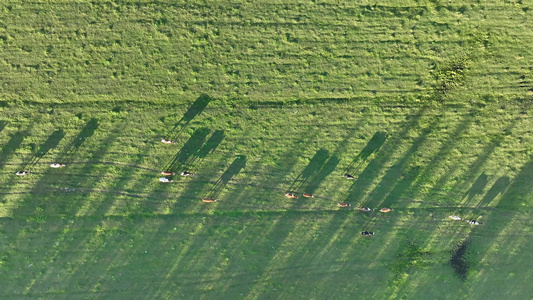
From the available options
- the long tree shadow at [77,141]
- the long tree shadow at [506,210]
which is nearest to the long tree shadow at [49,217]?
the long tree shadow at [77,141]

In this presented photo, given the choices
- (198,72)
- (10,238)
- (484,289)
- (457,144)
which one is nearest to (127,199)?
(10,238)

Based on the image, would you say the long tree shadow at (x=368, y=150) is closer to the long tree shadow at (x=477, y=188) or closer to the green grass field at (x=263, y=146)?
the green grass field at (x=263, y=146)

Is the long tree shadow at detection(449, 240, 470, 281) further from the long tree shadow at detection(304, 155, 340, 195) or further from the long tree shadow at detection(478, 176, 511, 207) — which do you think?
the long tree shadow at detection(304, 155, 340, 195)

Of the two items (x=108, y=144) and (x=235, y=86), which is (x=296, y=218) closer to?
(x=235, y=86)

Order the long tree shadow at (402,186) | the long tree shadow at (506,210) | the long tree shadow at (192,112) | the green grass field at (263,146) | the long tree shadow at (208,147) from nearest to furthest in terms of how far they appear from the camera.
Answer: the green grass field at (263,146)
the long tree shadow at (192,112)
the long tree shadow at (208,147)
the long tree shadow at (402,186)
the long tree shadow at (506,210)

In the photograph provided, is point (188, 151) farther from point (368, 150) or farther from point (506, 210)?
point (506, 210)
